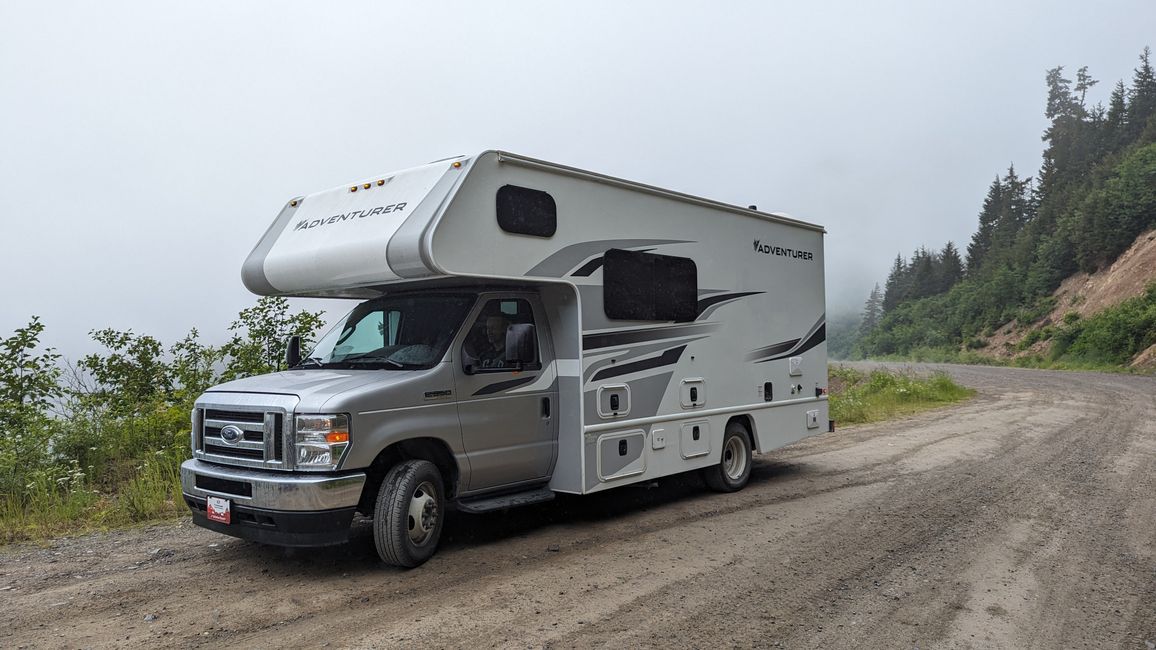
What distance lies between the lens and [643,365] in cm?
806

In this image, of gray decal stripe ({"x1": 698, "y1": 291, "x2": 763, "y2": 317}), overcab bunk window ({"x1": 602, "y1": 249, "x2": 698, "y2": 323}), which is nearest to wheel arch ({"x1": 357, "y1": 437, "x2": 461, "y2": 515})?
overcab bunk window ({"x1": 602, "y1": 249, "x2": 698, "y2": 323})

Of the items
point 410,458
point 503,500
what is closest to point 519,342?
point 410,458

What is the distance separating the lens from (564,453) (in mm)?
7445

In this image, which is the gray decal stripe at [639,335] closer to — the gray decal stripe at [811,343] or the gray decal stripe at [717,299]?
the gray decal stripe at [717,299]

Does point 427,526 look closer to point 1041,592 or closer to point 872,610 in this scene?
point 872,610

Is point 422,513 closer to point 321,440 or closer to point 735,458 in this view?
point 321,440

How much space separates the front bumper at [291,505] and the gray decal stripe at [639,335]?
8.16ft

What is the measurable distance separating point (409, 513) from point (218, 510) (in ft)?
4.47

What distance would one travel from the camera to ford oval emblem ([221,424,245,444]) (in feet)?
20.0

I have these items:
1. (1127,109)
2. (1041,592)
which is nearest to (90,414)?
(1041,592)

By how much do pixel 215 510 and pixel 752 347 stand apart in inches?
232


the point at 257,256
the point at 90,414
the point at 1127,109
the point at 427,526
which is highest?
the point at 1127,109

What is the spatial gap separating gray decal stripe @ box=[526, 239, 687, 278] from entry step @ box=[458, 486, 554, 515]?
1.88 m

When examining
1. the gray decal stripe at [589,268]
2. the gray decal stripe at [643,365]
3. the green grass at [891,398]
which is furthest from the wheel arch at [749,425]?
the green grass at [891,398]
